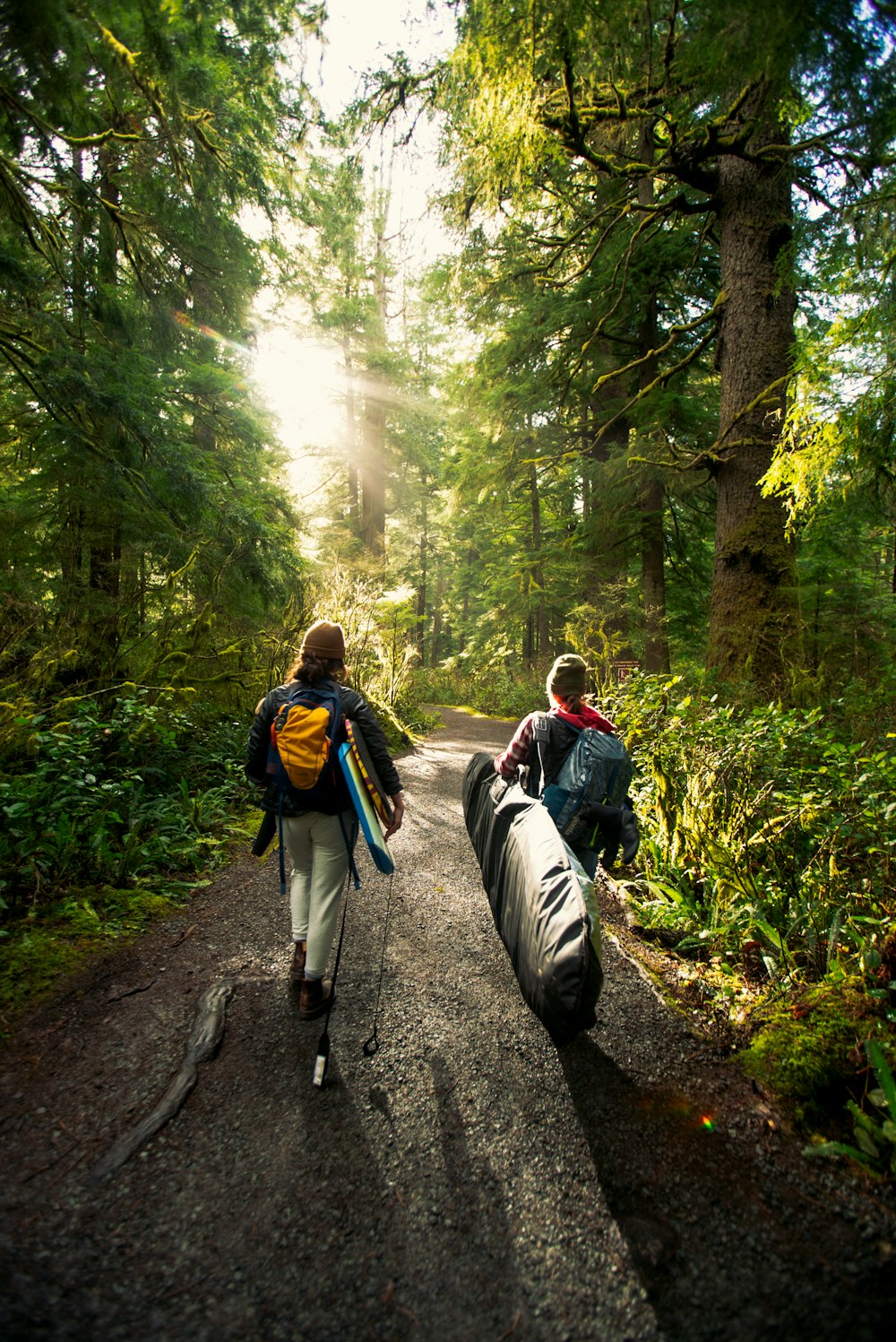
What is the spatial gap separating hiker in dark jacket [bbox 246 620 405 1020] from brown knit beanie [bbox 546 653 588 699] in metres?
1.17

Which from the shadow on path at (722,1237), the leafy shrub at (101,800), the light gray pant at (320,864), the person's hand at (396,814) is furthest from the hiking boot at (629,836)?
the leafy shrub at (101,800)

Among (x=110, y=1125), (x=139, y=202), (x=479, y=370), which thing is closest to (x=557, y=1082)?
(x=110, y=1125)

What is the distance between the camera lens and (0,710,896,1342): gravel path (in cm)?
140

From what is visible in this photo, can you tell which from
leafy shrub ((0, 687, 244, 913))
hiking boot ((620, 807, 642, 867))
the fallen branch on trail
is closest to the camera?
the fallen branch on trail

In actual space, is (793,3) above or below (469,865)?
above

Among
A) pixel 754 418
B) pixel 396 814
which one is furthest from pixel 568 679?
pixel 754 418

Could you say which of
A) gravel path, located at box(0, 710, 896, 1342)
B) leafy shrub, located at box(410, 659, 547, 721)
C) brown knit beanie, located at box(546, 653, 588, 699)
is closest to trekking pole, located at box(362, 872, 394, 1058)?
gravel path, located at box(0, 710, 896, 1342)

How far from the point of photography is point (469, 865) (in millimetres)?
4742

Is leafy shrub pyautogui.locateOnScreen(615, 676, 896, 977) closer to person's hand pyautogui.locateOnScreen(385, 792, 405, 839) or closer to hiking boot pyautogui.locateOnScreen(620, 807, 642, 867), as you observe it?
hiking boot pyautogui.locateOnScreen(620, 807, 642, 867)

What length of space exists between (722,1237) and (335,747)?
224 cm

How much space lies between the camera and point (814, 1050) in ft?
7.04

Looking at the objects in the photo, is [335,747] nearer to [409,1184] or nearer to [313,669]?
[313,669]

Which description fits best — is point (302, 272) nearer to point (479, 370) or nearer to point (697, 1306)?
point (479, 370)

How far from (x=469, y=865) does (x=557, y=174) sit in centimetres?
1202
